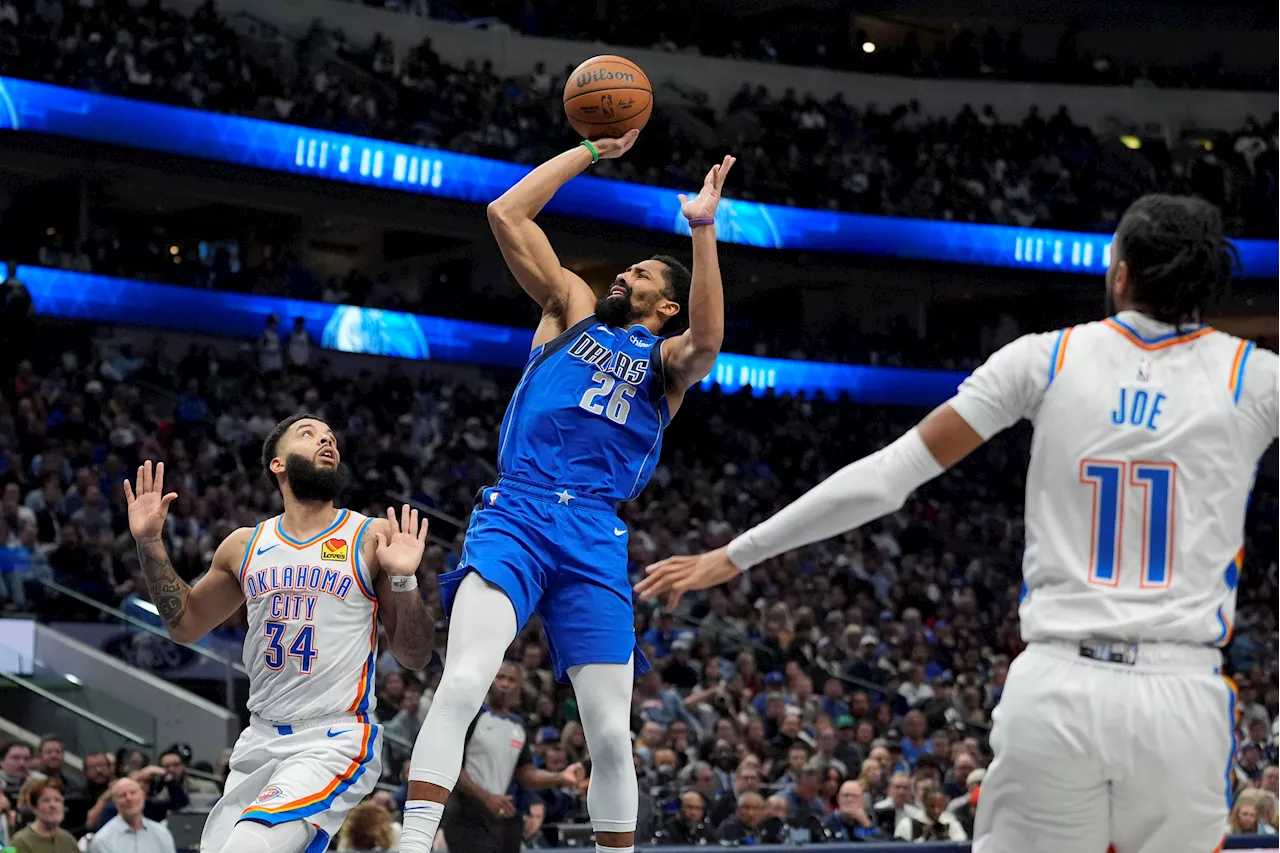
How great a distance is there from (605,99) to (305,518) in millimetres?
2223

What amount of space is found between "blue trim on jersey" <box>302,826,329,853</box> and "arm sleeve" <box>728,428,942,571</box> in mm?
2724

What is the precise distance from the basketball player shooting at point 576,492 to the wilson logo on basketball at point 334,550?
497 mm

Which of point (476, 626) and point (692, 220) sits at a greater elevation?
point (692, 220)

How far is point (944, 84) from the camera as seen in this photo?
3066 cm

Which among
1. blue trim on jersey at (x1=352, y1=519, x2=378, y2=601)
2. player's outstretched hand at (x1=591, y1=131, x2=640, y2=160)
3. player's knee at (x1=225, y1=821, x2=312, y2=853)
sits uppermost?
player's outstretched hand at (x1=591, y1=131, x2=640, y2=160)

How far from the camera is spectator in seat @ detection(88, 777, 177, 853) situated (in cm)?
851

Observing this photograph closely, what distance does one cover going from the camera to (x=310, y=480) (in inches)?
230

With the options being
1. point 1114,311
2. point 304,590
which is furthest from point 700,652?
point 1114,311

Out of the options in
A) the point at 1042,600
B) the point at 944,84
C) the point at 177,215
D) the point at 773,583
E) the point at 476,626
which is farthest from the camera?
the point at 944,84

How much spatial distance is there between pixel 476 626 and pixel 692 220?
179 centimetres

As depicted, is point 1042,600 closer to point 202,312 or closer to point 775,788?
point 775,788

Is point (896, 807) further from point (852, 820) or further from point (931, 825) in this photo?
point (852, 820)

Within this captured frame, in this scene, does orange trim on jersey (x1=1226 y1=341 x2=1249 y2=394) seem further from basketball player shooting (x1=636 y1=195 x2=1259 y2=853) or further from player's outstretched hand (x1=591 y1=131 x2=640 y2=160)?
player's outstretched hand (x1=591 y1=131 x2=640 y2=160)

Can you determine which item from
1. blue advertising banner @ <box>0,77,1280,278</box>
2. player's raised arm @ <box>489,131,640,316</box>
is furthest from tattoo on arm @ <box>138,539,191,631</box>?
blue advertising banner @ <box>0,77,1280,278</box>
